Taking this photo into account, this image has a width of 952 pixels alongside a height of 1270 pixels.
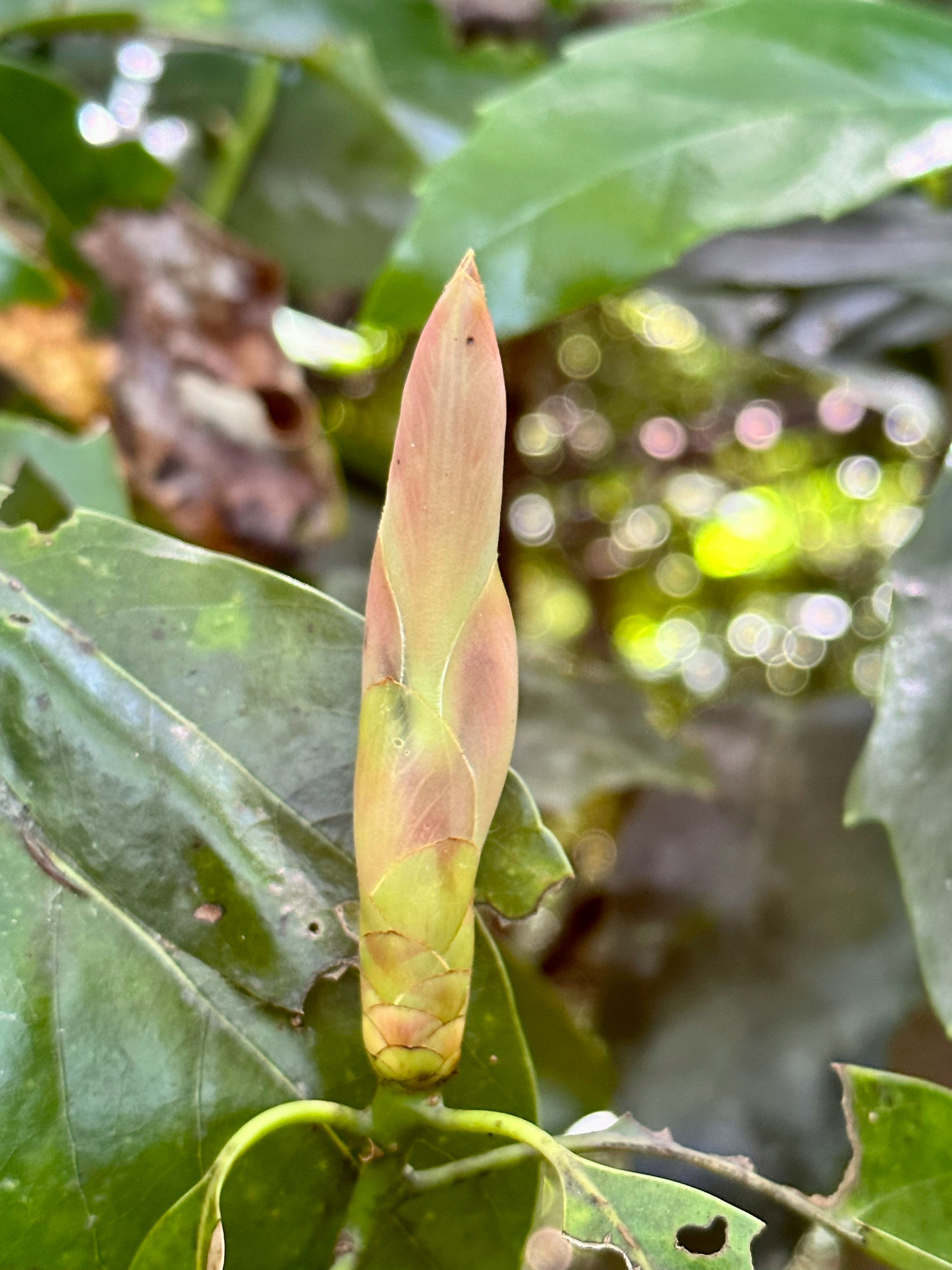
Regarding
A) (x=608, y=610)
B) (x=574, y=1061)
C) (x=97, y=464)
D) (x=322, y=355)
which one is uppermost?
(x=97, y=464)

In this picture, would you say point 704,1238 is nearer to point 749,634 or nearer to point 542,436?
point 542,436

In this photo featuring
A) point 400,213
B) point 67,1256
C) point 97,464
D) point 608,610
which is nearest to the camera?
point 67,1256

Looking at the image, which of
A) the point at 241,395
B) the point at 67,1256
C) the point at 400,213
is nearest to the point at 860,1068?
the point at 67,1256

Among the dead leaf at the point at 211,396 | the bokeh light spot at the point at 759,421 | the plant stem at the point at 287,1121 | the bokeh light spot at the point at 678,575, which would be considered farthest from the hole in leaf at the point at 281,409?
the bokeh light spot at the point at 678,575

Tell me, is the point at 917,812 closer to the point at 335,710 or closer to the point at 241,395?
the point at 335,710

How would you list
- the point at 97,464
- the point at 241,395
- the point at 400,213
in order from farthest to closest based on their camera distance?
the point at 400,213, the point at 241,395, the point at 97,464

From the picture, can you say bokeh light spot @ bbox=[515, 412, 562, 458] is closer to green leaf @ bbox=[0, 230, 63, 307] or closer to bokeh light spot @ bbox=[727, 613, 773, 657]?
bokeh light spot @ bbox=[727, 613, 773, 657]
